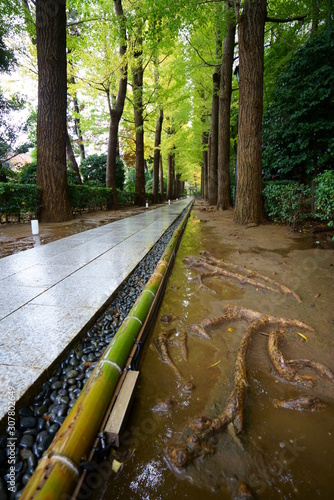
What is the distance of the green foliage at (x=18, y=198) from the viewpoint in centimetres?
717

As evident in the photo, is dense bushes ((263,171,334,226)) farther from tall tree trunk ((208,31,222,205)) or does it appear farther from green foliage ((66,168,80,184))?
green foliage ((66,168,80,184))

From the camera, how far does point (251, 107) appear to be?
7.15 metres

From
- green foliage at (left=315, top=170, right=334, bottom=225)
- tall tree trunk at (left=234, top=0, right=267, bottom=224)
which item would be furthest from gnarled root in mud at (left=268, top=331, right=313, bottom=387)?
tall tree trunk at (left=234, top=0, right=267, bottom=224)

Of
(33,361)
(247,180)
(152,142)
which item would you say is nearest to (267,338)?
(33,361)

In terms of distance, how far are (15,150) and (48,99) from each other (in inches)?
312

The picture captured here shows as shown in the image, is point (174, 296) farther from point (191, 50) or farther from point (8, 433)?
point (191, 50)

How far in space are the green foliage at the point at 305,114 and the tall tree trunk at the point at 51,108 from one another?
7.53m

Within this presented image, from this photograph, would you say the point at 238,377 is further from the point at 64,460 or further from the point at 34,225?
the point at 34,225

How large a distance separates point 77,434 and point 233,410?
0.83 meters

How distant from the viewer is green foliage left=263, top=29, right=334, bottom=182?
281 inches

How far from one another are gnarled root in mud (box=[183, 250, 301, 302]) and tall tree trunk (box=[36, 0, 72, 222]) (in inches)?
234

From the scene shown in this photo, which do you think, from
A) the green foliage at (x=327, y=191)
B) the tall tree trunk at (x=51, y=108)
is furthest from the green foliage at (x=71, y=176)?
the green foliage at (x=327, y=191)

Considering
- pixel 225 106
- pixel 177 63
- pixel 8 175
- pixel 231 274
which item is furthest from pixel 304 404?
pixel 177 63

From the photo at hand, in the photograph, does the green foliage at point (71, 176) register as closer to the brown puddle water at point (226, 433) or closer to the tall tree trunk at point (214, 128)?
the tall tree trunk at point (214, 128)
